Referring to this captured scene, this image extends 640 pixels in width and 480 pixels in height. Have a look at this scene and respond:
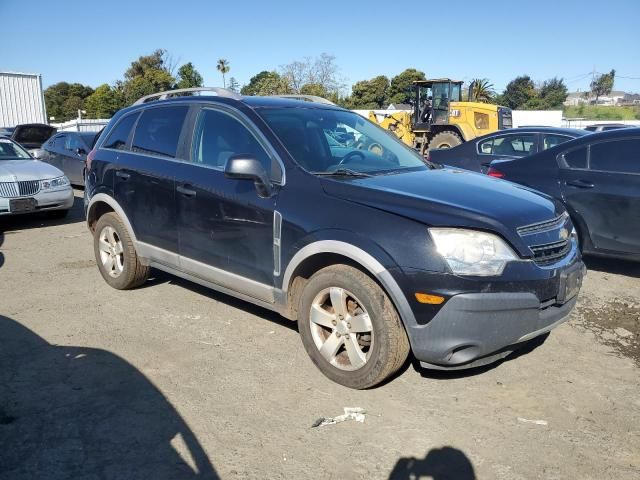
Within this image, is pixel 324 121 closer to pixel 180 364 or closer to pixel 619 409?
pixel 180 364

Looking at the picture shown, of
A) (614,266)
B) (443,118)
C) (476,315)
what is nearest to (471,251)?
(476,315)

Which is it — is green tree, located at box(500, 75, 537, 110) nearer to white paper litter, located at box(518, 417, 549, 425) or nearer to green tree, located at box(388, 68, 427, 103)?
green tree, located at box(388, 68, 427, 103)

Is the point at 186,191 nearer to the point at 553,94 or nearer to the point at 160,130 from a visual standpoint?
the point at 160,130

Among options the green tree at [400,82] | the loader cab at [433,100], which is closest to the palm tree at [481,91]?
the green tree at [400,82]

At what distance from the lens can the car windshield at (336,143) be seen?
12.7 ft

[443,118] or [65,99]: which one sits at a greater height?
[65,99]

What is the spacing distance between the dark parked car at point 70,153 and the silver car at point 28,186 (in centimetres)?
262

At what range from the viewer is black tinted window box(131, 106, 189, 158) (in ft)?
15.1

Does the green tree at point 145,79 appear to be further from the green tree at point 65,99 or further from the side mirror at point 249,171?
the side mirror at point 249,171

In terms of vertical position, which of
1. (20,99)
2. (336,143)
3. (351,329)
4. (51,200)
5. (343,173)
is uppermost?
(20,99)

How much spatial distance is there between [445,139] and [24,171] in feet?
44.7

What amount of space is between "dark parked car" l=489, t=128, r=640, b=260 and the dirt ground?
2.96 ft

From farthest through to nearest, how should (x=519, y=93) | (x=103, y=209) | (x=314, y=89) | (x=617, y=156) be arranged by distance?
(x=519, y=93)
(x=314, y=89)
(x=617, y=156)
(x=103, y=209)

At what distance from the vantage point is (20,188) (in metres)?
8.39
